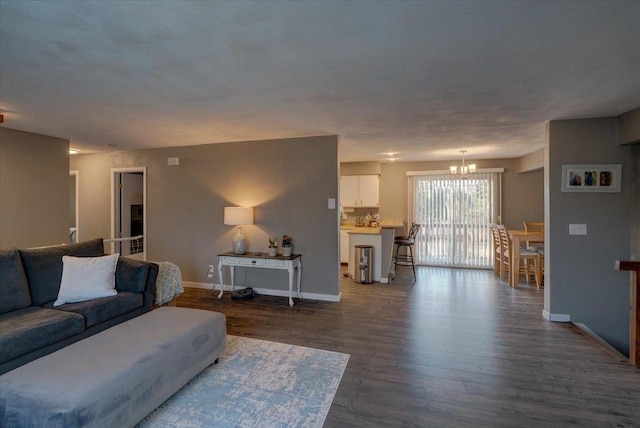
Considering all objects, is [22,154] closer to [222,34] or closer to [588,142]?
[222,34]

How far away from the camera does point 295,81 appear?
2488 millimetres

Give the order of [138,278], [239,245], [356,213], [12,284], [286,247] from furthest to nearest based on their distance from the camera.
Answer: [356,213], [239,245], [286,247], [138,278], [12,284]

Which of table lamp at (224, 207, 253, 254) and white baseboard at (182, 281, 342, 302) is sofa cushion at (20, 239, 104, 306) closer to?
table lamp at (224, 207, 253, 254)

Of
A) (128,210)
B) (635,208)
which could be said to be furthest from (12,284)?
(635,208)

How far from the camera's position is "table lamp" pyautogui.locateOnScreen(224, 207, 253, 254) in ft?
14.6

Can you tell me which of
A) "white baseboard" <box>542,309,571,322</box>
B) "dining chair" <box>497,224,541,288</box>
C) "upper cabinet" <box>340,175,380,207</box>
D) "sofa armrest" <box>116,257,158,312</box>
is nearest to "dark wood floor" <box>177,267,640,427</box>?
"white baseboard" <box>542,309,571,322</box>

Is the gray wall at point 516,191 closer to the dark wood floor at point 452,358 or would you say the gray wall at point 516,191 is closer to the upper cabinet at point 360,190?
the upper cabinet at point 360,190

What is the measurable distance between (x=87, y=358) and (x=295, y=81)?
245 centimetres

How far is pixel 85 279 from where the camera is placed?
9.13 feet

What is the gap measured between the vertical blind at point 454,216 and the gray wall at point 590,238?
299 centimetres

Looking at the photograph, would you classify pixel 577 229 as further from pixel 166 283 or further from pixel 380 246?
pixel 166 283

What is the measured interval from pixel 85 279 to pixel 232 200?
7.88ft

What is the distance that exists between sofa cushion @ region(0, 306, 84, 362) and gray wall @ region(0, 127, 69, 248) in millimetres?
2306

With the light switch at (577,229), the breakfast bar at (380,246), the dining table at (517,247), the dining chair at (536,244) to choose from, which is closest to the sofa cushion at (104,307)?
the breakfast bar at (380,246)
